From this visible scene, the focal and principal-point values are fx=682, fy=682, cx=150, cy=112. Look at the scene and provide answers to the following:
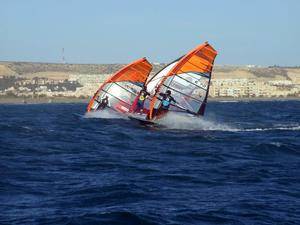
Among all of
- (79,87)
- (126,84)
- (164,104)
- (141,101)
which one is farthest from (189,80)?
(79,87)

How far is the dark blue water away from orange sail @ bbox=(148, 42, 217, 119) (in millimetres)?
8420

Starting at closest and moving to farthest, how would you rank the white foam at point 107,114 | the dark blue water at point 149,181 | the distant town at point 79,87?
the dark blue water at point 149,181 < the white foam at point 107,114 < the distant town at point 79,87

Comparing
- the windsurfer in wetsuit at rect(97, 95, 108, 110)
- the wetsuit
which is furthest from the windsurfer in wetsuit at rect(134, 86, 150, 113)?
the windsurfer in wetsuit at rect(97, 95, 108, 110)

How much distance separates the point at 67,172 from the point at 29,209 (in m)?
4.50

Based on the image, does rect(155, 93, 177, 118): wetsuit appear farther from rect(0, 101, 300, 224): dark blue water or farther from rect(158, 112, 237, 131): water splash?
rect(0, 101, 300, 224): dark blue water

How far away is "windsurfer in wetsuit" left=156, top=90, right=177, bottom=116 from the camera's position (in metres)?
35.8

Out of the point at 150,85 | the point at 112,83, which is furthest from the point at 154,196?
the point at 112,83

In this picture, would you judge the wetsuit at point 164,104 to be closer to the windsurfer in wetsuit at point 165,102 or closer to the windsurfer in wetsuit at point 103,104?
the windsurfer in wetsuit at point 165,102

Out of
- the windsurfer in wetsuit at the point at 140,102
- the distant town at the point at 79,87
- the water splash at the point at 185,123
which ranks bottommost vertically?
the distant town at the point at 79,87

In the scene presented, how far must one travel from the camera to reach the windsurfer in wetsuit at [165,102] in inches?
1410

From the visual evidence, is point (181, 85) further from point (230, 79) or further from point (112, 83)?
point (230, 79)

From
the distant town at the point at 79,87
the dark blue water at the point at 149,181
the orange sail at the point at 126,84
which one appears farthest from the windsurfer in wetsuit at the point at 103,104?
the distant town at the point at 79,87

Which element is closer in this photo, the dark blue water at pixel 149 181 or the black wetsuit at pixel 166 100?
the dark blue water at pixel 149 181

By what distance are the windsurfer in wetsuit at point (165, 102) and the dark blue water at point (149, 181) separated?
7493 mm
